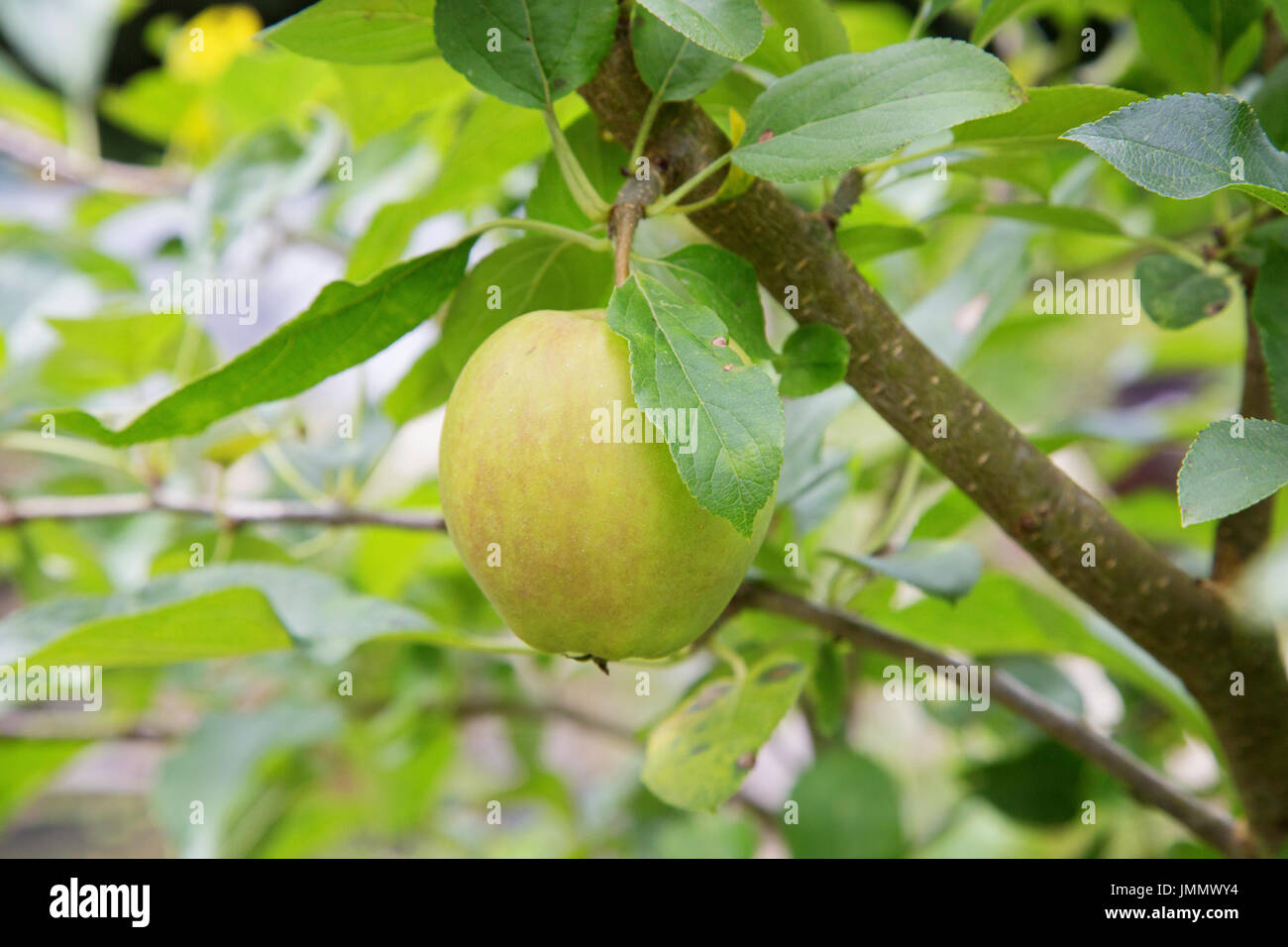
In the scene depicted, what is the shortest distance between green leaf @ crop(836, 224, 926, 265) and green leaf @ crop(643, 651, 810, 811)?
0.18 meters

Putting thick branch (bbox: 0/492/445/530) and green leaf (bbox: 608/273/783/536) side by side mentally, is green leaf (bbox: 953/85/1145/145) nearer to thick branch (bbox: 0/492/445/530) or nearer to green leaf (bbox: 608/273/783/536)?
green leaf (bbox: 608/273/783/536)

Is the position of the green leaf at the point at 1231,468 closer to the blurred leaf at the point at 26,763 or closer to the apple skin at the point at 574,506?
the apple skin at the point at 574,506

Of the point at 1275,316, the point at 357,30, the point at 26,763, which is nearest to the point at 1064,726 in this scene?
the point at 1275,316

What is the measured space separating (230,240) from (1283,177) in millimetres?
610

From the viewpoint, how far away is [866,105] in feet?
1.07

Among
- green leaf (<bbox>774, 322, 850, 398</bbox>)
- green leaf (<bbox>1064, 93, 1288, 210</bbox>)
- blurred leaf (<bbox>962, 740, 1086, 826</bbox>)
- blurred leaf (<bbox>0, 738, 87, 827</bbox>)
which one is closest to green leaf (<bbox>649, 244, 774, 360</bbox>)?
green leaf (<bbox>774, 322, 850, 398</bbox>)

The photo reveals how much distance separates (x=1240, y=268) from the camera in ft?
1.52

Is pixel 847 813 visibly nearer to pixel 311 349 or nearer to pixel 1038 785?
pixel 1038 785

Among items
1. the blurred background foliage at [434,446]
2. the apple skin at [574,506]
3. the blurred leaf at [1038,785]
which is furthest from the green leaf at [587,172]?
the blurred leaf at [1038,785]

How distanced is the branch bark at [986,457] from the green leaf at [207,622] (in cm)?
22

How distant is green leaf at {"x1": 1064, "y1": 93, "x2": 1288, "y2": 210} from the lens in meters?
0.29

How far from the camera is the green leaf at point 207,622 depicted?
1.38ft

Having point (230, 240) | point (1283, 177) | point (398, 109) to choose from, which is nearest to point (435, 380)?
point (398, 109)
